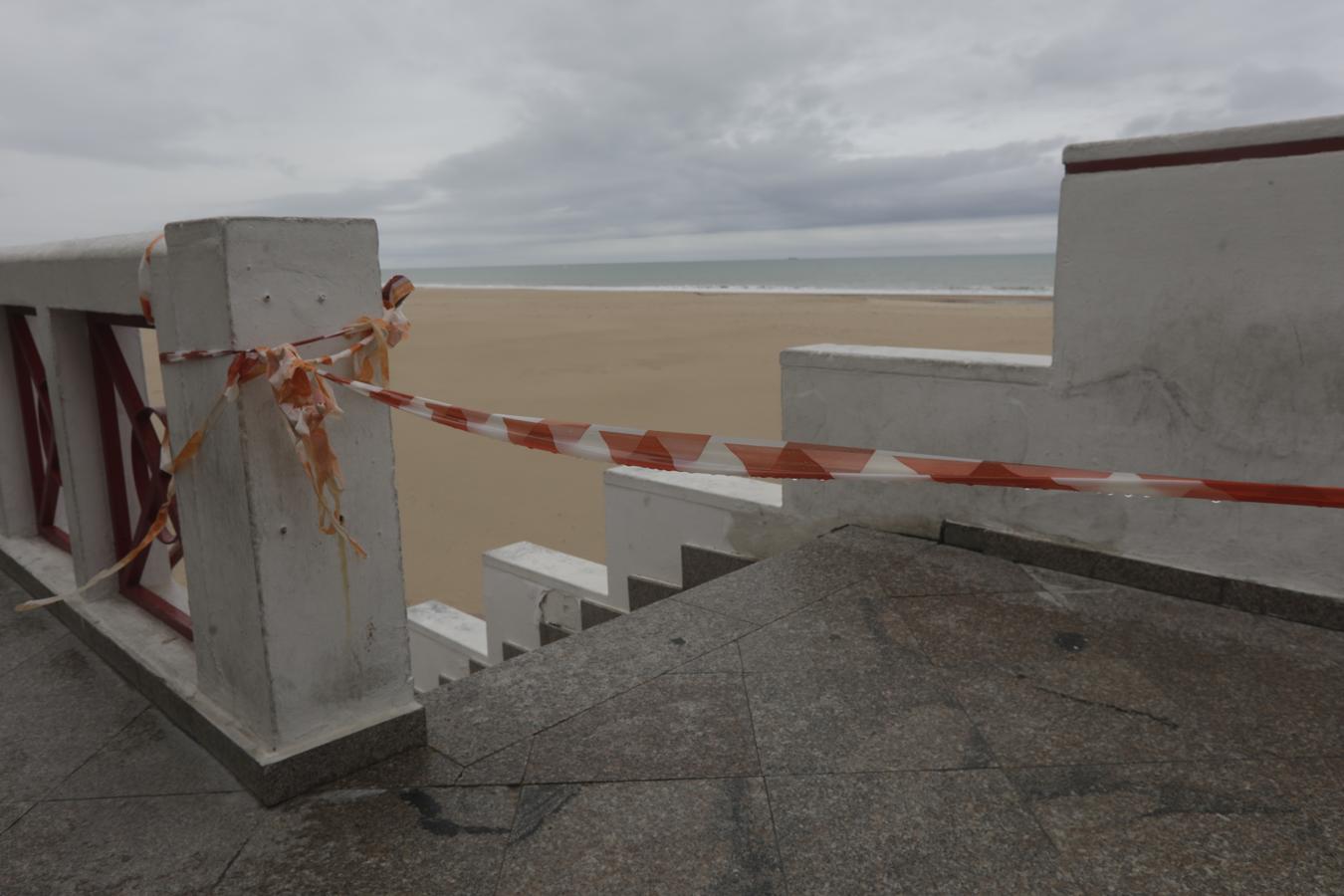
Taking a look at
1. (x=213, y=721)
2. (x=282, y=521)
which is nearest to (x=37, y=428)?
(x=213, y=721)

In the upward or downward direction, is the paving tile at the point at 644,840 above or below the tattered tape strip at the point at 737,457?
below

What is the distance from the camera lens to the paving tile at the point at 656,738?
269 cm

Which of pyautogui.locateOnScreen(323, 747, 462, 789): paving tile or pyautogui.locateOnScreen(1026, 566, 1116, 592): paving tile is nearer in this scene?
pyautogui.locateOnScreen(323, 747, 462, 789): paving tile

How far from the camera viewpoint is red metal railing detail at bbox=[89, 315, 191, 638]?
340cm

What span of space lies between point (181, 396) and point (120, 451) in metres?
1.44

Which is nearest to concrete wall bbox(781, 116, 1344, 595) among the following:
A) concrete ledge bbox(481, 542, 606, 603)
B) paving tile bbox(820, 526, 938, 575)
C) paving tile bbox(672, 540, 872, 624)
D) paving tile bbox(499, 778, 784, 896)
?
paving tile bbox(820, 526, 938, 575)

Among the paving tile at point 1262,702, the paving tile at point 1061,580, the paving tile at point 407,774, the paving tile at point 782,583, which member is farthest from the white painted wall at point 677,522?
the paving tile at point 407,774

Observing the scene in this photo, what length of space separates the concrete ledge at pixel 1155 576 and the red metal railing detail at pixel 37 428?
4.36 m

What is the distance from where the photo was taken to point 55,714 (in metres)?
3.21

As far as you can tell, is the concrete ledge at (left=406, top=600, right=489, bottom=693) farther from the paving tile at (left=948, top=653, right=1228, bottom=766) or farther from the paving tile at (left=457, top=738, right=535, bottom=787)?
the paving tile at (left=948, top=653, right=1228, bottom=766)

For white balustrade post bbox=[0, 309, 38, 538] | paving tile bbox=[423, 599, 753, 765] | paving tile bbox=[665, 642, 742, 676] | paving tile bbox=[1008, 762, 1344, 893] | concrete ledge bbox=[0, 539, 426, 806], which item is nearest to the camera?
paving tile bbox=[1008, 762, 1344, 893]

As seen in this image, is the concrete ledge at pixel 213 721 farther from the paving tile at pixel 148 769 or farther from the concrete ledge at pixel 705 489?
the concrete ledge at pixel 705 489

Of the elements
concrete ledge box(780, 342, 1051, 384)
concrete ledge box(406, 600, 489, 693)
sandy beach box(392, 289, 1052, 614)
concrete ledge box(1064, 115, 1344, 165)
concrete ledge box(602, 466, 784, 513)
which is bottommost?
concrete ledge box(406, 600, 489, 693)

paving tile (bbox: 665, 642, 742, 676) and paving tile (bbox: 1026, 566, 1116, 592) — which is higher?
paving tile (bbox: 1026, 566, 1116, 592)
